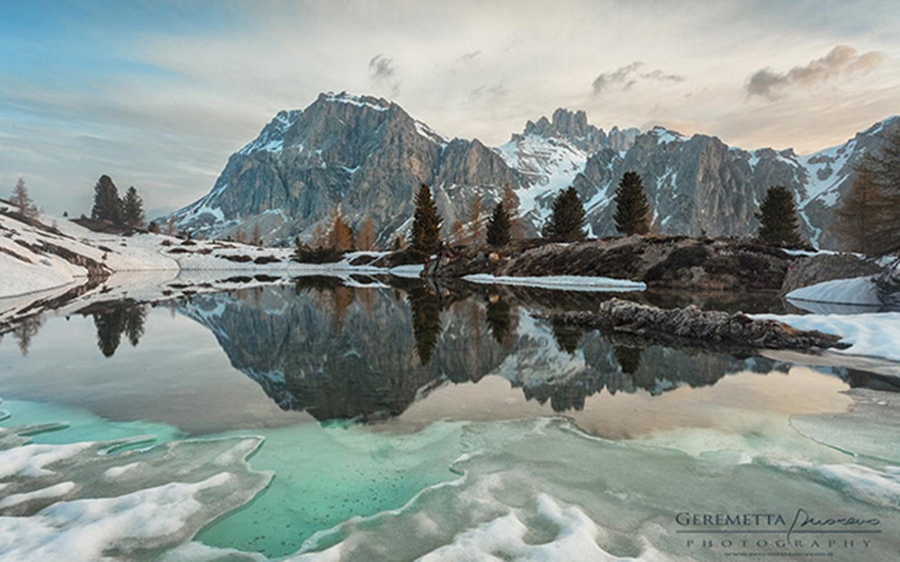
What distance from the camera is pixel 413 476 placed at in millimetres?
5676

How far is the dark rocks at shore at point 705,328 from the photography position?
1408cm

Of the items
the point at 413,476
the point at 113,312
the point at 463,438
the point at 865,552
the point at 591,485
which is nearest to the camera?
the point at 865,552

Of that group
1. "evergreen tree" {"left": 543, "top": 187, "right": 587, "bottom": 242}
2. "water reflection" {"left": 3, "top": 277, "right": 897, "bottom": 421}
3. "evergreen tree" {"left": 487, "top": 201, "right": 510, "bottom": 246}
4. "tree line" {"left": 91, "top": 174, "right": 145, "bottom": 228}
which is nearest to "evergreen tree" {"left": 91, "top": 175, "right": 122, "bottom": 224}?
"tree line" {"left": 91, "top": 174, "right": 145, "bottom": 228}

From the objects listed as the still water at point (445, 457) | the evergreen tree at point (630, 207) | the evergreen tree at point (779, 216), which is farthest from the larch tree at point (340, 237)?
the still water at point (445, 457)

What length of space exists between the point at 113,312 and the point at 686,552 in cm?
2621

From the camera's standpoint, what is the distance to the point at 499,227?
253ft

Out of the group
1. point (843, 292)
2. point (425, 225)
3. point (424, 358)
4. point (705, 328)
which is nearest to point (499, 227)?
point (425, 225)

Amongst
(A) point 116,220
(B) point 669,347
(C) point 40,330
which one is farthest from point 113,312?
(A) point 116,220

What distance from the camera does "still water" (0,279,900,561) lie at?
4238mm

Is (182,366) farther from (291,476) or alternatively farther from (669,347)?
(669,347)

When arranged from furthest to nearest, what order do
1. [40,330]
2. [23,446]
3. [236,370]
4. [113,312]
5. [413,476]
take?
[113,312]
[40,330]
[236,370]
[23,446]
[413,476]

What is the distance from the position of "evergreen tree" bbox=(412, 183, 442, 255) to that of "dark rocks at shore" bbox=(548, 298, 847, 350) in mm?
61821

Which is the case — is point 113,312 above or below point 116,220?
below
